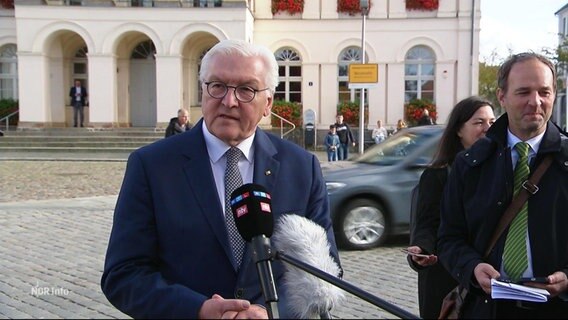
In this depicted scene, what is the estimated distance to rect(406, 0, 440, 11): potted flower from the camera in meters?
29.3

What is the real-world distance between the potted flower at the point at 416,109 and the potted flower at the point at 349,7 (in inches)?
205

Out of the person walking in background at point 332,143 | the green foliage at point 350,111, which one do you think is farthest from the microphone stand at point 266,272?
the green foliage at point 350,111

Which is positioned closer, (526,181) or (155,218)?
(155,218)

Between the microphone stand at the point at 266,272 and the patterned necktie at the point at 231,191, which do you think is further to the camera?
the patterned necktie at the point at 231,191

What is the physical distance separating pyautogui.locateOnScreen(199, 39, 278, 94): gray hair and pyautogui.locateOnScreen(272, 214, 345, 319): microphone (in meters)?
0.62

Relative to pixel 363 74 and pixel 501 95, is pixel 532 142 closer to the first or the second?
pixel 501 95

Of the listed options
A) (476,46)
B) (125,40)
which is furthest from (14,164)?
(476,46)

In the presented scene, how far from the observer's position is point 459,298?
2.90m

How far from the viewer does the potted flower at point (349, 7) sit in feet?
96.8

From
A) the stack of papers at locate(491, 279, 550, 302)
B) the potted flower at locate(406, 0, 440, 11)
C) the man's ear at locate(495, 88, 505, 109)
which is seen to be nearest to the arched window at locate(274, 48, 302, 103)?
the potted flower at locate(406, 0, 440, 11)

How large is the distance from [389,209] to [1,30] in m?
26.0

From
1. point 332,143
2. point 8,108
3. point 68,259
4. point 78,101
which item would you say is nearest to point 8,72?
point 8,108

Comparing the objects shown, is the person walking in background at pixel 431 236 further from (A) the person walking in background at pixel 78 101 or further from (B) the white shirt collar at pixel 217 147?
(A) the person walking in background at pixel 78 101

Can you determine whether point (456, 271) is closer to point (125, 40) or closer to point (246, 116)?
point (246, 116)
